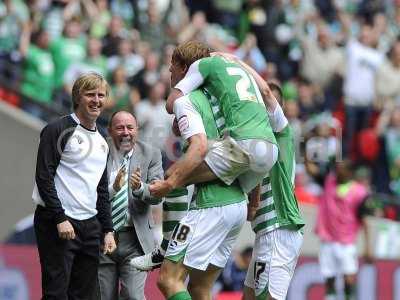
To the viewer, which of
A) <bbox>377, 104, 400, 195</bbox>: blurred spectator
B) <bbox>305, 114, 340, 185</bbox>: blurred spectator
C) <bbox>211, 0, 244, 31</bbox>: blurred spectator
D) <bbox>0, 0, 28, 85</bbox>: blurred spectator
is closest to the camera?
<bbox>0, 0, 28, 85</bbox>: blurred spectator

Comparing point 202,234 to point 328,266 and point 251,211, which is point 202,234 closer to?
point 251,211

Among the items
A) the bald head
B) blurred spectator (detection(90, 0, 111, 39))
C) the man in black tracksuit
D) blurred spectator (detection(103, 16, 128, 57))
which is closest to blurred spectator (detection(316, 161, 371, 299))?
blurred spectator (detection(103, 16, 128, 57))

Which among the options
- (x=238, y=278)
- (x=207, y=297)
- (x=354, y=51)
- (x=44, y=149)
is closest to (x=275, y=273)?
(x=207, y=297)

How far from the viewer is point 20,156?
1412 cm

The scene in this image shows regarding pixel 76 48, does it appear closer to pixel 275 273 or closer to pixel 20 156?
pixel 20 156

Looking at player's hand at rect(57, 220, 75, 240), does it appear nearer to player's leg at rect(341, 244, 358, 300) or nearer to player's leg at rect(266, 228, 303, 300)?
player's leg at rect(266, 228, 303, 300)

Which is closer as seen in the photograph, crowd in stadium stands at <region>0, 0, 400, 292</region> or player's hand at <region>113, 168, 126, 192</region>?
player's hand at <region>113, 168, 126, 192</region>

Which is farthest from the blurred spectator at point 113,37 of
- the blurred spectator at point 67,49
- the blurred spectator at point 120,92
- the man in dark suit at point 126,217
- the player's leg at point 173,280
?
the player's leg at point 173,280

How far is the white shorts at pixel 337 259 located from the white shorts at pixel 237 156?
6.95 meters

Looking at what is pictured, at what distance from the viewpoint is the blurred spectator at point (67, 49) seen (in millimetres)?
14906

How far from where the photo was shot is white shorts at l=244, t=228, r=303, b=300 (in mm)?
8539

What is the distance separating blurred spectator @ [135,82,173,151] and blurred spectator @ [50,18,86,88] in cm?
112

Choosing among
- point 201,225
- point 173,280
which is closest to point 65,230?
point 173,280

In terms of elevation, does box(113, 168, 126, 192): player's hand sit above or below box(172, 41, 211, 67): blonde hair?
below
